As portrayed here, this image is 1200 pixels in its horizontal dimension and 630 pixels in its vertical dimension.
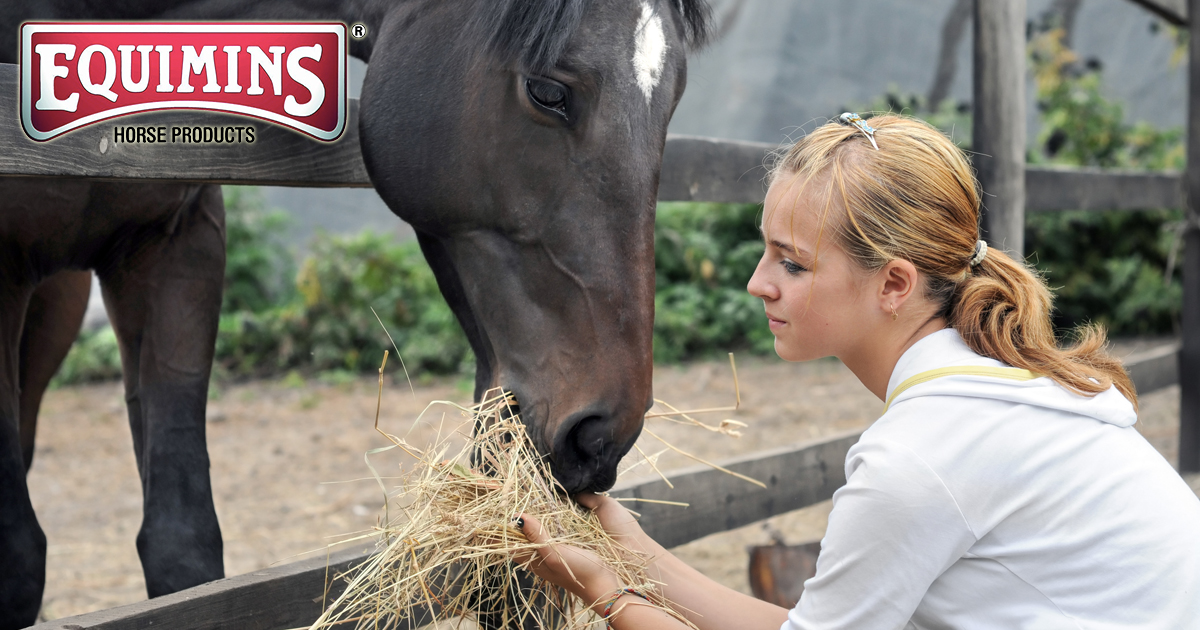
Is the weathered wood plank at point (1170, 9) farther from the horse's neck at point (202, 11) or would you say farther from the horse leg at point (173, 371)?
the horse leg at point (173, 371)

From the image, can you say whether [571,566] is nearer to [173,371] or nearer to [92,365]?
[173,371]

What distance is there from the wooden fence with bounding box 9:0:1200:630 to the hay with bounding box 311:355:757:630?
16 cm

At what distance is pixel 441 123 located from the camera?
160cm

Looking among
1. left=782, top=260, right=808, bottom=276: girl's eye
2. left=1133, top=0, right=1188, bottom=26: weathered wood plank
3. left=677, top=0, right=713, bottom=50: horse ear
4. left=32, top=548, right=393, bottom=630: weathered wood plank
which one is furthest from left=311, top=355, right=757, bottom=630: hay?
left=1133, top=0, right=1188, bottom=26: weathered wood plank

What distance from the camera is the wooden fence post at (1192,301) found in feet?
14.8

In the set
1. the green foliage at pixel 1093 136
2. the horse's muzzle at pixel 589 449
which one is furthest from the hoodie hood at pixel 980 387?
the green foliage at pixel 1093 136

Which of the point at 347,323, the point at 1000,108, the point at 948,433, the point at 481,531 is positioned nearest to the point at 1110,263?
the point at 1000,108

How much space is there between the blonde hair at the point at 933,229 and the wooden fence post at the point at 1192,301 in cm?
394

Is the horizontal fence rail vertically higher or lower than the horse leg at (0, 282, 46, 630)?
higher

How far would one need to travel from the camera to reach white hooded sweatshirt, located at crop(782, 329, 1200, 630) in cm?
108

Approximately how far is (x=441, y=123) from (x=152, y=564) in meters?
1.05

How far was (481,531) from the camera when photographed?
134 centimetres

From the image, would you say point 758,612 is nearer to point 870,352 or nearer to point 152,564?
point 870,352

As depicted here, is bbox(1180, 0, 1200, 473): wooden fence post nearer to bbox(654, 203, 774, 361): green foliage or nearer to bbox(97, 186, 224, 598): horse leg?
bbox(654, 203, 774, 361): green foliage
